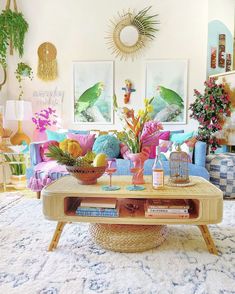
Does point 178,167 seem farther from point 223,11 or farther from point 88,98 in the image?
point 223,11

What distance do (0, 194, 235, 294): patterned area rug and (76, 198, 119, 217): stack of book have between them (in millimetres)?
270

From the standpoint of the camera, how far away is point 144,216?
6.03 ft

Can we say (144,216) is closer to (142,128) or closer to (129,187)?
(129,187)

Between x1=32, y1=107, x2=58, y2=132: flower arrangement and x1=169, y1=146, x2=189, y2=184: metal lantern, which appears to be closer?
x1=169, y1=146, x2=189, y2=184: metal lantern

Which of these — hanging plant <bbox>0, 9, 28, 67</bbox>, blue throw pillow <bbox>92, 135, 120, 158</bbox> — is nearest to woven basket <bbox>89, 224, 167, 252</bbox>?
blue throw pillow <bbox>92, 135, 120, 158</bbox>

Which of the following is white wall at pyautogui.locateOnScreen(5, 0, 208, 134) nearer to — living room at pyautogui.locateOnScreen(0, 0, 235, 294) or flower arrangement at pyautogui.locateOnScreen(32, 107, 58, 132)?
living room at pyautogui.locateOnScreen(0, 0, 235, 294)

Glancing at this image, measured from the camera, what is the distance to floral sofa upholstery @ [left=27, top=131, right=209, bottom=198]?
9.63ft

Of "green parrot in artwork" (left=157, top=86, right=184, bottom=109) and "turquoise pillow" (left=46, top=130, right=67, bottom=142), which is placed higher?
"green parrot in artwork" (left=157, top=86, right=184, bottom=109)

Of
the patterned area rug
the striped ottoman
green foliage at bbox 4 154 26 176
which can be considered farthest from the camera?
green foliage at bbox 4 154 26 176

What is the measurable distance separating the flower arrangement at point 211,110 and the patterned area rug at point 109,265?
5.25 ft

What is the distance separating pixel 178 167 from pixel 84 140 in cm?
173

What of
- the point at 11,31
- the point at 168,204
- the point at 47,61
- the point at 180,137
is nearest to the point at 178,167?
the point at 168,204

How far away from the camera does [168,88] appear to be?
4016 millimetres

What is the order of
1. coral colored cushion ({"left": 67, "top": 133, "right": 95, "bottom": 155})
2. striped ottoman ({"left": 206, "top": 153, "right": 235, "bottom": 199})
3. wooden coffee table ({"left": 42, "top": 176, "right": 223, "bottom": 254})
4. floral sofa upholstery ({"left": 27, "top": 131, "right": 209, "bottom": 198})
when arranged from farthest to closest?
1. coral colored cushion ({"left": 67, "top": 133, "right": 95, "bottom": 155})
2. striped ottoman ({"left": 206, "top": 153, "right": 235, "bottom": 199})
3. floral sofa upholstery ({"left": 27, "top": 131, "right": 209, "bottom": 198})
4. wooden coffee table ({"left": 42, "top": 176, "right": 223, "bottom": 254})
